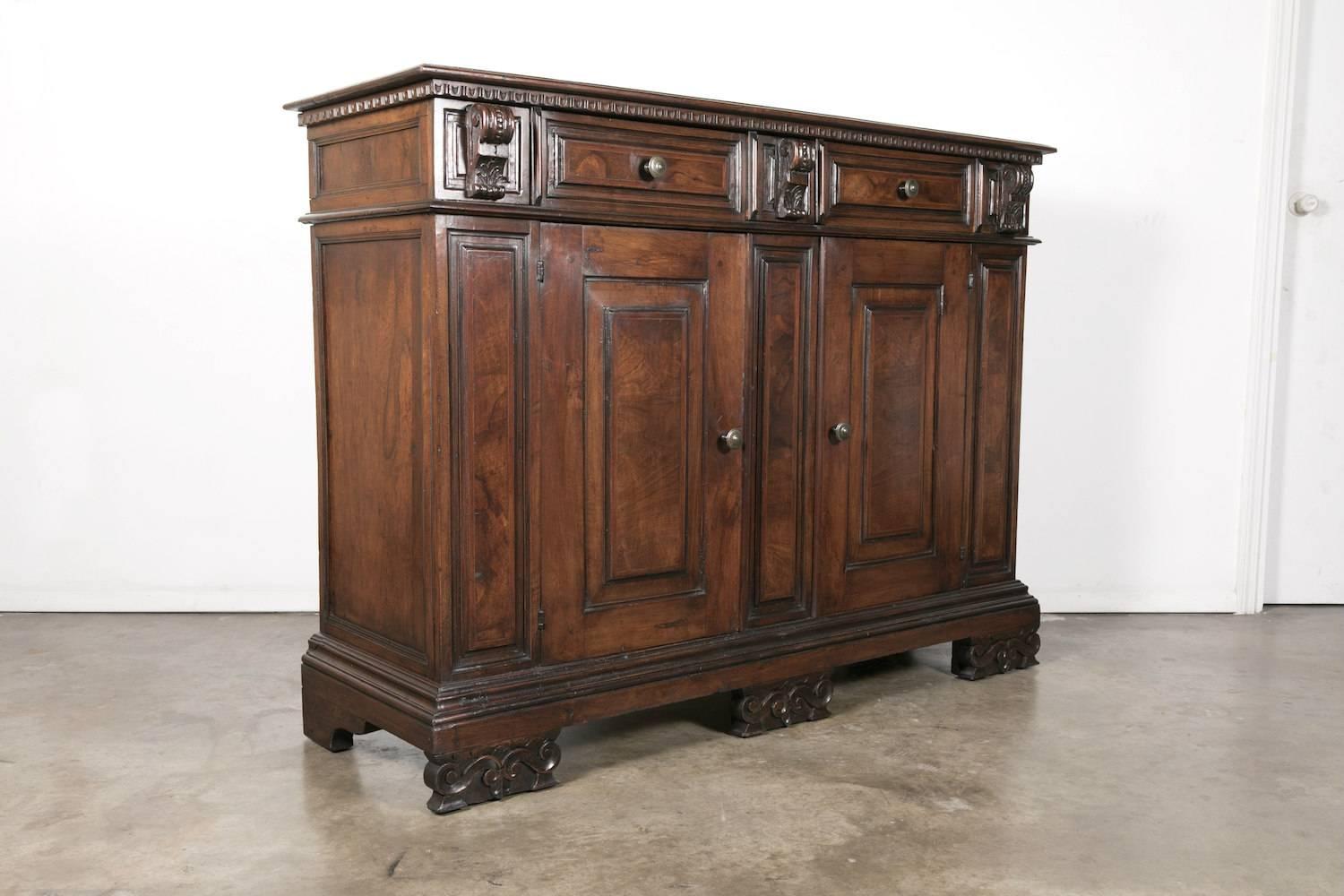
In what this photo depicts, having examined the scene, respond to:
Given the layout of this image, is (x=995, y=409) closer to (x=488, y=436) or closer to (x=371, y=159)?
(x=488, y=436)

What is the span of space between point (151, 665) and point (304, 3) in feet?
7.19

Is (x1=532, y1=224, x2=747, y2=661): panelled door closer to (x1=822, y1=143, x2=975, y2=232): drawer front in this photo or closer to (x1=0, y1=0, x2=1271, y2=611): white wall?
(x1=822, y1=143, x2=975, y2=232): drawer front

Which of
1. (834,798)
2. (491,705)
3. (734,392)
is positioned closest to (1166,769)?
(834,798)

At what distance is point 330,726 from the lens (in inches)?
123

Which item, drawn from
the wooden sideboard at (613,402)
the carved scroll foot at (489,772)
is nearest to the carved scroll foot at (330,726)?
the wooden sideboard at (613,402)

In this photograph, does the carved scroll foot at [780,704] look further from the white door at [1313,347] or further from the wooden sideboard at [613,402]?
the white door at [1313,347]

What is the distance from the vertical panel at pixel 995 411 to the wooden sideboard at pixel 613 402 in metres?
0.10

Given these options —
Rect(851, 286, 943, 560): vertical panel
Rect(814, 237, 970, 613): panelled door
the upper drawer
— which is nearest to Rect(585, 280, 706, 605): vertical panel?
the upper drawer

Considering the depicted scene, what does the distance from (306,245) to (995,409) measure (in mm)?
2332

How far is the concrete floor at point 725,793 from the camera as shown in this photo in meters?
2.53

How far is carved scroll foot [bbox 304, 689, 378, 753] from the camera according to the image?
306 centimetres

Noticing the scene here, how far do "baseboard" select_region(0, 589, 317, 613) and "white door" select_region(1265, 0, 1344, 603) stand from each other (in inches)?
140

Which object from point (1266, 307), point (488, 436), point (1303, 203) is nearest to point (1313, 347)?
point (1266, 307)

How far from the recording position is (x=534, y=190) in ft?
9.25
